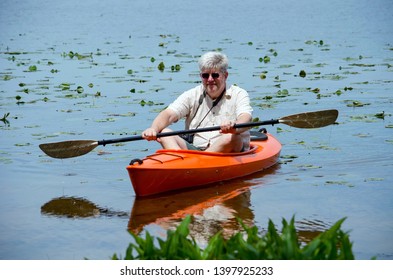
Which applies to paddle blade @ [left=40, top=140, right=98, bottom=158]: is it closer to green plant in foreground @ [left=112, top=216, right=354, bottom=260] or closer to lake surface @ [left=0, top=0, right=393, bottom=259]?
lake surface @ [left=0, top=0, right=393, bottom=259]

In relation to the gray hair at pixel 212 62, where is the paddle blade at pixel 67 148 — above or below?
below

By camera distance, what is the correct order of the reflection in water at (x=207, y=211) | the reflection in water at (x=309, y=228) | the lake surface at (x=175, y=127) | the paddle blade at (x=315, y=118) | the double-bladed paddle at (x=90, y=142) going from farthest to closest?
the paddle blade at (x=315, y=118), the double-bladed paddle at (x=90, y=142), the lake surface at (x=175, y=127), the reflection in water at (x=207, y=211), the reflection in water at (x=309, y=228)

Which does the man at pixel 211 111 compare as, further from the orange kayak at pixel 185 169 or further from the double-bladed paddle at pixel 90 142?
the double-bladed paddle at pixel 90 142

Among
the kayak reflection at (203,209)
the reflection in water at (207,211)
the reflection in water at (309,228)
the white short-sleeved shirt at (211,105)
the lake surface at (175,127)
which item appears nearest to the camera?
the reflection in water at (309,228)

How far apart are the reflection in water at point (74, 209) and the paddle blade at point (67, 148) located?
0.74 meters

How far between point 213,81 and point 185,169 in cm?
94

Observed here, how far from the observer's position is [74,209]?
317 inches

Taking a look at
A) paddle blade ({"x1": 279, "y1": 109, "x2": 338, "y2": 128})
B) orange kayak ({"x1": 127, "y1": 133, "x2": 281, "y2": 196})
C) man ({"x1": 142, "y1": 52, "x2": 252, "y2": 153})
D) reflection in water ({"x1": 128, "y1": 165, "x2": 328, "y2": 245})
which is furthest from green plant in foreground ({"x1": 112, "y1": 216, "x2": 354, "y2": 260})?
paddle blade ({"x1": 279, "y1": 109, "x2": 338, "y2": 128})

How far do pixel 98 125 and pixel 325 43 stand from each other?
11.2 meters

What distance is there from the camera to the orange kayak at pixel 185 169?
820cm

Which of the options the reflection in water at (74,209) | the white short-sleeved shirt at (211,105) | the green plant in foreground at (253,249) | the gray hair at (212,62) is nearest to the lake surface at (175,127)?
the reflection in water at (74,209)

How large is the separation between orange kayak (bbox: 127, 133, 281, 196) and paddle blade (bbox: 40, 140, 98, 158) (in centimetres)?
87

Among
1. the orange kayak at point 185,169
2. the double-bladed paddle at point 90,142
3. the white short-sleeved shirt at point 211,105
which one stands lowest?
the orange kayak at point 185,169
